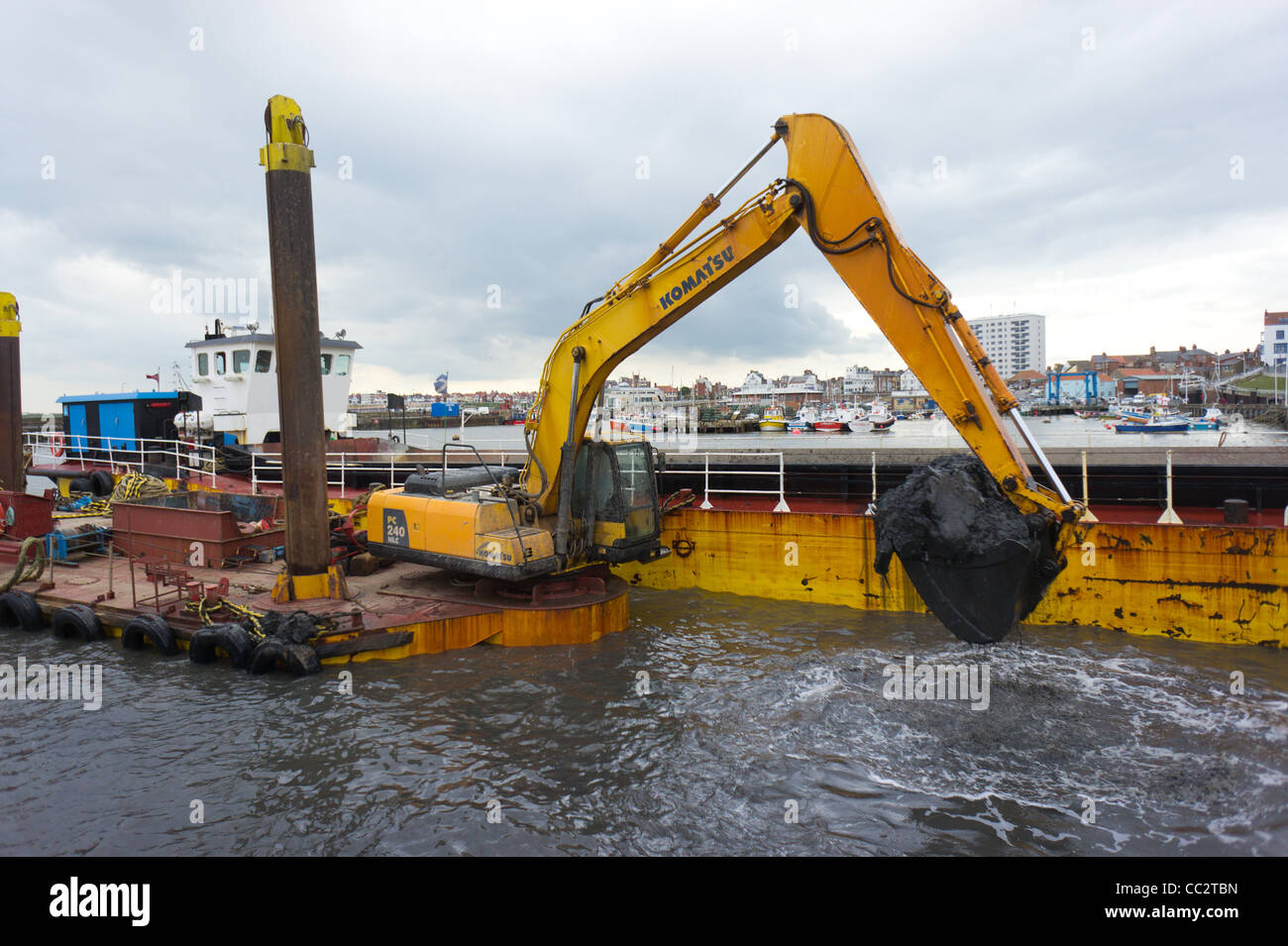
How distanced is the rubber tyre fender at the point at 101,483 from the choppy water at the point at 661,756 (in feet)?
34.4

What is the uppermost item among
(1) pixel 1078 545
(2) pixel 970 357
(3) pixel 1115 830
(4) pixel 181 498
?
(2) pixel 970 357

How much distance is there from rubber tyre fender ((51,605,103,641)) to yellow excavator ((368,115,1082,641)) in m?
3.92

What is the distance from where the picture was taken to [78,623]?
1001 centimetres

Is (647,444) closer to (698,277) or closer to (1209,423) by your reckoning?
(698,277)

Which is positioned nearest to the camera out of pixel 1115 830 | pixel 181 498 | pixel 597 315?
pixel 1115 830

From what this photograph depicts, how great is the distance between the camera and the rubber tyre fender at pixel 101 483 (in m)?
18.3

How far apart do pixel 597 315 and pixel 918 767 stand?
670cm

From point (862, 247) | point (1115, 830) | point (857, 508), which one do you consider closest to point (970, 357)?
point (862, 247)

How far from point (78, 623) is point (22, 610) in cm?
133

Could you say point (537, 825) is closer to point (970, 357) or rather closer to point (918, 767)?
point (918, 767)

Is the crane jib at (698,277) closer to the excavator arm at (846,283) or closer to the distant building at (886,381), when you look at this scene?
the excavator arm at (846,283)

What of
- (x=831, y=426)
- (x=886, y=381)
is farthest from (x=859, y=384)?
(x=831, y=426)

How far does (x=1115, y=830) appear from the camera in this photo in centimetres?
548

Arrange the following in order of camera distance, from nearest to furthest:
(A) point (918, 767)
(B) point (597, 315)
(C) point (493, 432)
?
(A) point (918, 767) < (B) point (597, 315) < (C) point (493, 432)
